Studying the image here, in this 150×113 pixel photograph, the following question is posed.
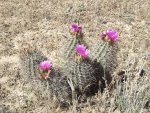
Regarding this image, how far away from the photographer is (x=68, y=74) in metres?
4.16

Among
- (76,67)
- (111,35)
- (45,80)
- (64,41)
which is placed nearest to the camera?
(45,80)

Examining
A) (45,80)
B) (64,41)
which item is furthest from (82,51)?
(64,41)

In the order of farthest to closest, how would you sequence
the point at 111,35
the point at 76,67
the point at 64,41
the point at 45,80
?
the point at 64,41
the point at 111,35
the point at 76,67
the point at 45,80

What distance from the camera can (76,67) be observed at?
13.3 feet

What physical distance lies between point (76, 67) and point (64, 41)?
1.44 meters

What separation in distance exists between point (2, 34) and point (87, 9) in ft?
Result: 4.53

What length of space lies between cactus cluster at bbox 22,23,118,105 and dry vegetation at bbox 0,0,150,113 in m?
0.10

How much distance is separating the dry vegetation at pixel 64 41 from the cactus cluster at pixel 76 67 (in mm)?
104

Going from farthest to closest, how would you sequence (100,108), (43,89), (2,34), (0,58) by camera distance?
(2,34)
(0,58)
(100,108)
(43,89)

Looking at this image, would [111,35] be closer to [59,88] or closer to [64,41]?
[59,88]

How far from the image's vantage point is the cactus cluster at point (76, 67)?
397 centimetres

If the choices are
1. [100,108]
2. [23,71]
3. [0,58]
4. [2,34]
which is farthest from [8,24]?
[100,108]

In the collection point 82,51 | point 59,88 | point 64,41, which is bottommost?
point 59,88

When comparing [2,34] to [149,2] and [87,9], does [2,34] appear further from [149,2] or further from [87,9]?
[149,2]
